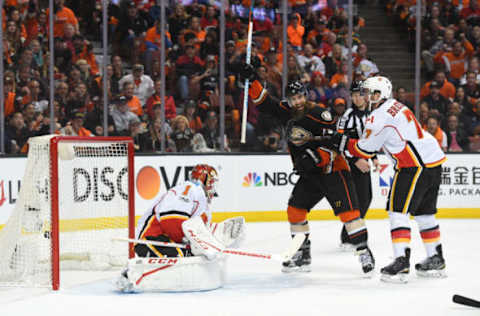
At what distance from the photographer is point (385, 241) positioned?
6.36 m

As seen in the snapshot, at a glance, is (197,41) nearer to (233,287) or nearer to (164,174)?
(164,174)

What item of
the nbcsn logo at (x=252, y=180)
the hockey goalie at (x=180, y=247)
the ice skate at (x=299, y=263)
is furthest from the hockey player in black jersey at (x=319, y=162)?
the nbcsn logo at (x=252, y=180)

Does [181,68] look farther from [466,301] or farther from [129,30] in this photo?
[466,301]

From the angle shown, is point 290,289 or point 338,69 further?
point 338,69

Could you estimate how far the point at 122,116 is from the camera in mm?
7570

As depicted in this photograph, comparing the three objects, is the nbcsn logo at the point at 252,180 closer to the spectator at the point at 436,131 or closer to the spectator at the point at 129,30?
the spectator at the point at 129,30

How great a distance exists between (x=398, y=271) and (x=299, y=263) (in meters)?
0.75

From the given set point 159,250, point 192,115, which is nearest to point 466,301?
point 159,250

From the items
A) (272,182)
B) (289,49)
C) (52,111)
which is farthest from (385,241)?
(52,111)

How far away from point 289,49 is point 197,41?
→ 1.02m

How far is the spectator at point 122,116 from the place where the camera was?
7.53m

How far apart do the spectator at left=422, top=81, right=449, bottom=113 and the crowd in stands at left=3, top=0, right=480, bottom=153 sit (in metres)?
0.01

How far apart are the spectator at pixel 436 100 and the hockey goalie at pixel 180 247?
4.66 m

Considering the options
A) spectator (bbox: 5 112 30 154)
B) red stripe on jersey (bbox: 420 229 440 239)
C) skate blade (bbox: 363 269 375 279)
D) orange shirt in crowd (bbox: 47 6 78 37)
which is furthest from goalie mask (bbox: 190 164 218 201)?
orange shirt in crowd (bbox: 47 6 78 37)
